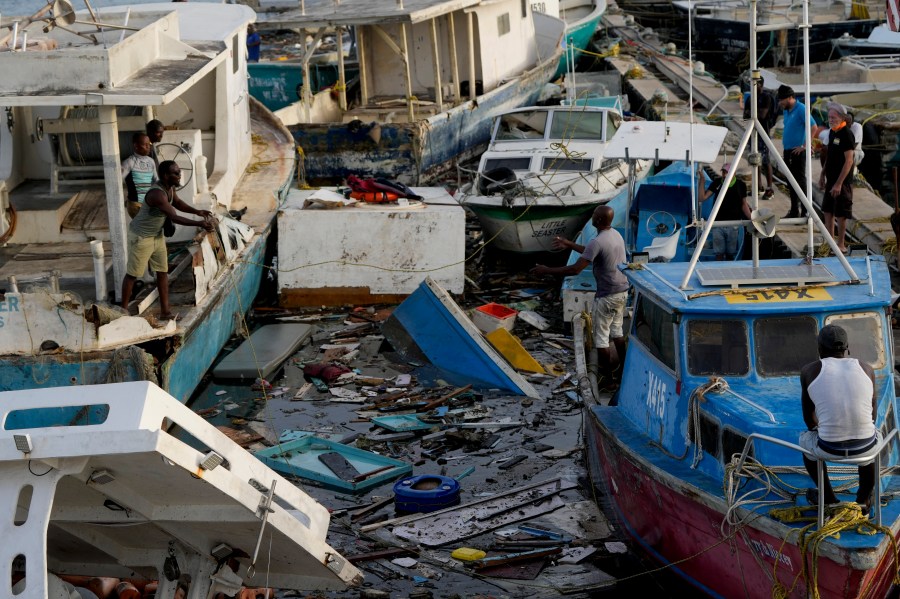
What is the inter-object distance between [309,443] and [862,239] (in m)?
7.21

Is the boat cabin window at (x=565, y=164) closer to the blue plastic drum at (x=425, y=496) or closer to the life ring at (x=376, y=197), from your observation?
the life ring at (x=376, y=197)

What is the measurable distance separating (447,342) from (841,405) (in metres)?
6.86

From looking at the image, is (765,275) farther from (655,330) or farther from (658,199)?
(658,199)

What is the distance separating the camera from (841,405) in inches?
257

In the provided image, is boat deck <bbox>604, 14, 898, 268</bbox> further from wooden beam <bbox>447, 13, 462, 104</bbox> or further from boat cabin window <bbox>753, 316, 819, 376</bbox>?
wooden beam <bbox>447, 13, 462, 104</bbox>

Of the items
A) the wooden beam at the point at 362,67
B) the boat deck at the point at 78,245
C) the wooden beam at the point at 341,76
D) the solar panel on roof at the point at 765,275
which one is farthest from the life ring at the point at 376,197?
the solar panel on roof at the point at 765,275

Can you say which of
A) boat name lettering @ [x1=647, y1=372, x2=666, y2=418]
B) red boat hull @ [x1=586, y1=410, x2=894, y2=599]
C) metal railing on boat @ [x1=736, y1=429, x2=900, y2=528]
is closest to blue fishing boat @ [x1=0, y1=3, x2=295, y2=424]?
red boat hull @ [x1=586, y1=410, x2=894, y2=599]

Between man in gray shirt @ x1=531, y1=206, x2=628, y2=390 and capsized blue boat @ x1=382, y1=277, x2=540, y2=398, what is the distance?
162 centimetres

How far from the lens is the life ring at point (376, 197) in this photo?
603 inches

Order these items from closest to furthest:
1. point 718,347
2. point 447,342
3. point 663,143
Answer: point 718,347, point 663,143, point 447,342

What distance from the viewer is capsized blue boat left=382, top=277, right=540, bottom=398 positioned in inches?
494

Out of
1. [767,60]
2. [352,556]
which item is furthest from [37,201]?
[767,60]

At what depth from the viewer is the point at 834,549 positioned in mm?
6434

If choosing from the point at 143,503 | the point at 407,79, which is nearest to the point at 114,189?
the point at 143,503
